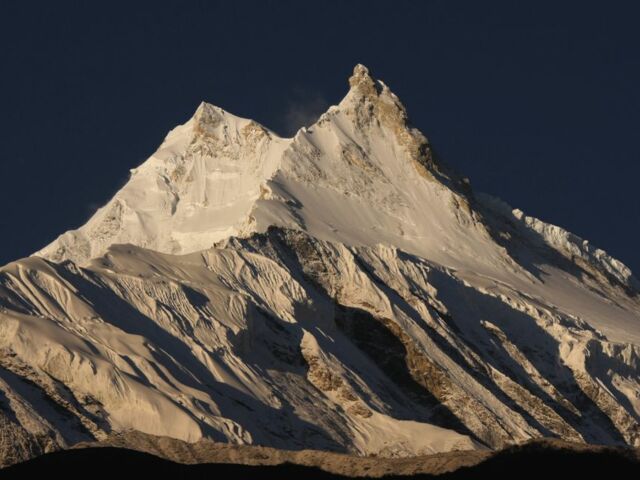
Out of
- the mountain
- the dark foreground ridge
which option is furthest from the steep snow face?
the dark foreground ridge

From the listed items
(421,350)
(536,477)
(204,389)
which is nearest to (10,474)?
(536,477)

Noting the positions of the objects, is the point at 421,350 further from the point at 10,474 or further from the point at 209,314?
the point at 10,474

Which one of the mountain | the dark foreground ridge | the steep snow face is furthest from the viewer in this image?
the steep snow face

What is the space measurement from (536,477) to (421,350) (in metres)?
74.2

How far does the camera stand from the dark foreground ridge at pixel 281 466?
113188 millimetres

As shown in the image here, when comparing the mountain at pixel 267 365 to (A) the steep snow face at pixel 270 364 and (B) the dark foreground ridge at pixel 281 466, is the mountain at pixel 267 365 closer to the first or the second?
(A) the steep snow face at pixel 270 364

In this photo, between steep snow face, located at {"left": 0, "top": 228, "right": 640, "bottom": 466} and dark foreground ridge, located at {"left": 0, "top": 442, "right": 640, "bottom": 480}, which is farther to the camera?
steep snow face, located at {"left": 0, "top": 228, "right": 640, "bottom": 466}

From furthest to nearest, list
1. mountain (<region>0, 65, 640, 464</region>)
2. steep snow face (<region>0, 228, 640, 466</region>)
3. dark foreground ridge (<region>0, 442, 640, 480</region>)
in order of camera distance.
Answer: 1. steep snow face (<region>0, 228, 640, 466</region>)
2. mountain (<region>0, 65, 640, 464</region>)
3. dark foreground ridge (<region>0, 442, 640, 480</region>)

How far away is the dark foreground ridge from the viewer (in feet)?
371

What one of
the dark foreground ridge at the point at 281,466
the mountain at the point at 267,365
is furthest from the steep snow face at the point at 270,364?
the dark foreground ridge at the point at 281,466

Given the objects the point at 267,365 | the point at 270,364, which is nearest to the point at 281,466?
the point at 267,365

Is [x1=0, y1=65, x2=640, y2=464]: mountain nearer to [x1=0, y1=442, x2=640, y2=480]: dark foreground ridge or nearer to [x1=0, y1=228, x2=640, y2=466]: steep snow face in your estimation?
[x1=0, y1=228, x2=640, y2=466]: steep snow face

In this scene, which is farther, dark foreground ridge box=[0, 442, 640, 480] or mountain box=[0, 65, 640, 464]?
mountain box=[0, 65, 640, 464]

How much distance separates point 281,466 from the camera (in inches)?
4663
